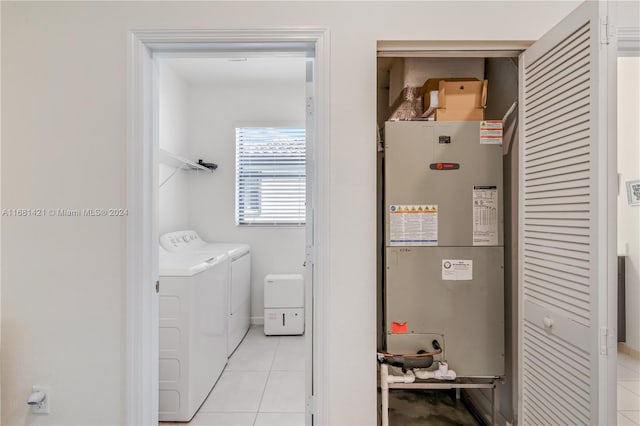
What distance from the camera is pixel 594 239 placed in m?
1.04

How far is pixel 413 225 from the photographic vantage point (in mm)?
1550

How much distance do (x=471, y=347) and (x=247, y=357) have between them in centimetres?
188

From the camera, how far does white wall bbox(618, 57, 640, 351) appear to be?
1048mm

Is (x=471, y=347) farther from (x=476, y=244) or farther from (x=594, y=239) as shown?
(x=594, y=239)

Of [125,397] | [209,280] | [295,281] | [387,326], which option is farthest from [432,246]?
[295,281]

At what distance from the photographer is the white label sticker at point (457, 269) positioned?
1.56 metres

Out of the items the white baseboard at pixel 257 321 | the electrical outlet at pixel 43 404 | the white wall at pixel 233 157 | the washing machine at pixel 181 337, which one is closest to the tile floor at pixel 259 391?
the washing machine at pixel 181 337

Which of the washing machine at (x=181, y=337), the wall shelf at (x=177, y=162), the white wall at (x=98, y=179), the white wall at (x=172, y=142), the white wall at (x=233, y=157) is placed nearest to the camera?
the white wall at (x=98, y=179)

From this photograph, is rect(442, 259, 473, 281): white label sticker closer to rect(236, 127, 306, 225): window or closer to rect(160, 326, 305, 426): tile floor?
rect(160, 326, 305, 426): tile floor

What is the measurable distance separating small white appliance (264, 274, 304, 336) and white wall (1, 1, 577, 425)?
5.64 ft

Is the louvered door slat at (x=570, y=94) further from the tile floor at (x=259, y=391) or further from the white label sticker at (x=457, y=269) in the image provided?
the tile floor at (x=259, y=391)

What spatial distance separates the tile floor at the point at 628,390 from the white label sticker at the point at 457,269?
0.60 m

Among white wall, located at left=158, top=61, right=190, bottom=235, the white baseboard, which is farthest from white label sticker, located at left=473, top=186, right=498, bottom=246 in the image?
the white baseboard

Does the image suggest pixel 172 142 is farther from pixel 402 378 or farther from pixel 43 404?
pixel 402 378
